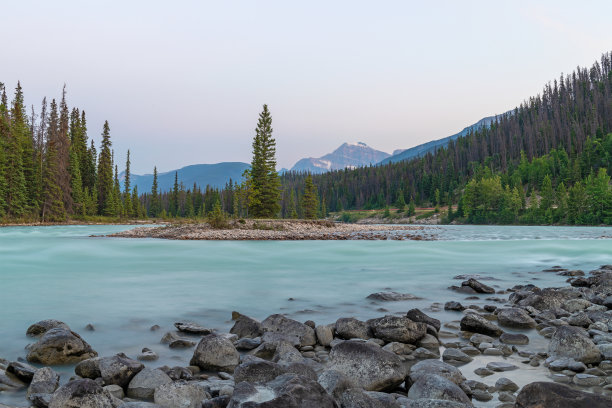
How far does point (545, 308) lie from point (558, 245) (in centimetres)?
2475

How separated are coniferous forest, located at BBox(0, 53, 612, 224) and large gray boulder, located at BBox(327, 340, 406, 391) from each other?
136ft

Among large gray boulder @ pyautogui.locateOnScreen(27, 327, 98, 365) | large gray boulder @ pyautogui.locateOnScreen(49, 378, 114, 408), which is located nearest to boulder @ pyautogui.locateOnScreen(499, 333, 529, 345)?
large gray boulder @ pyautogui.locateOnScreen(49, 378, 114, 408)

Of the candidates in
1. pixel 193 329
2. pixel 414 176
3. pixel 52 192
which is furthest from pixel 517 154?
pixel 193 329

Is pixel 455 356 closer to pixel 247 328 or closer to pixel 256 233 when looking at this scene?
pixel 247 328

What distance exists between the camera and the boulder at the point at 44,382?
4.79m

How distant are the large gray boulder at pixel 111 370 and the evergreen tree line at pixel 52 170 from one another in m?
60.3

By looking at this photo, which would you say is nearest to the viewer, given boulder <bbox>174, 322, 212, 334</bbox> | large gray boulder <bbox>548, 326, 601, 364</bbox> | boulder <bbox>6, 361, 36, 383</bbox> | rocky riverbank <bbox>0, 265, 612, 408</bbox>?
rocky riverbank <bbox>0, 265, 612, 408</bbox>

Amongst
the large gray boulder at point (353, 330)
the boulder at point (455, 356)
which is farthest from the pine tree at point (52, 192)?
the boulder at point (455, 356)

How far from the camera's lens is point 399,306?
10.1m

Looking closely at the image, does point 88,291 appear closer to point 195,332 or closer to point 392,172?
point 195,332

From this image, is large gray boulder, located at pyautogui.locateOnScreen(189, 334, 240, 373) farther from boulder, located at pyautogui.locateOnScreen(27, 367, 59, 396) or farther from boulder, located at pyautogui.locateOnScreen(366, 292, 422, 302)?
boulder, located at pyautogui.locateOnScreen(366, 292, 422, 302)

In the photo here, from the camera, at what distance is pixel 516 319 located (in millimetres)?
7926

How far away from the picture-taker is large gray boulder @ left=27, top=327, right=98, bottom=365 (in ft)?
19.6

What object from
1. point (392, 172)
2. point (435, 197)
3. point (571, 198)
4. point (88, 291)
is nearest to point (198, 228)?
point (88, 291)
